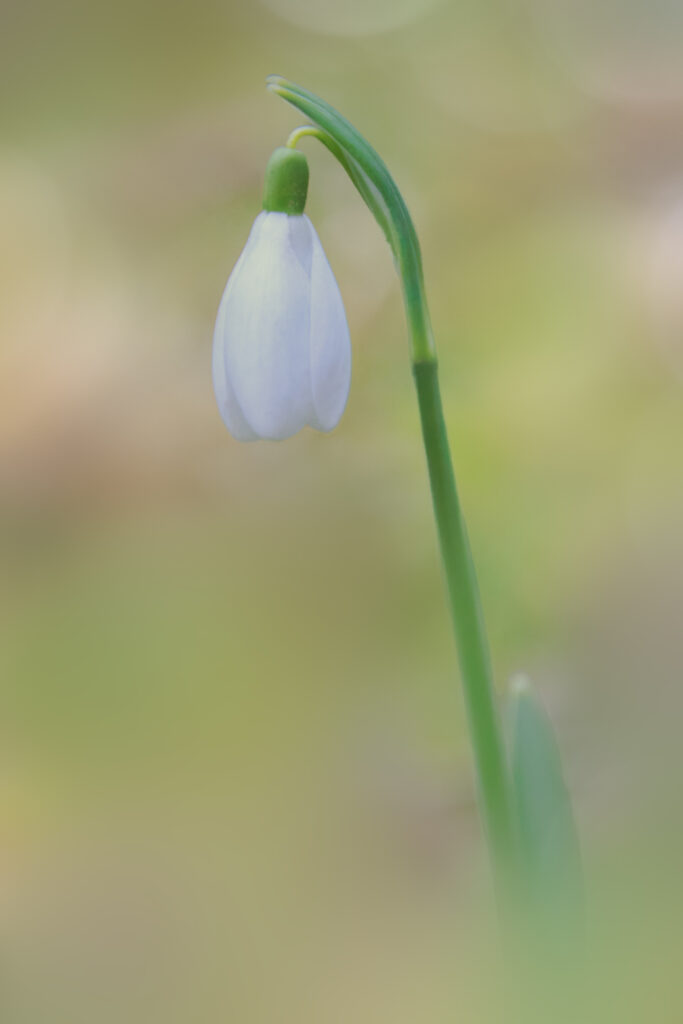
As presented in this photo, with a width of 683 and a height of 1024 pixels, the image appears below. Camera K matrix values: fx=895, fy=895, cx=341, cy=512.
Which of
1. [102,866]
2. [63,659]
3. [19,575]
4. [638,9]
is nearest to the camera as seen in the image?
[102,866]

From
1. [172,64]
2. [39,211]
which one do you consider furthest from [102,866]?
[172,64]

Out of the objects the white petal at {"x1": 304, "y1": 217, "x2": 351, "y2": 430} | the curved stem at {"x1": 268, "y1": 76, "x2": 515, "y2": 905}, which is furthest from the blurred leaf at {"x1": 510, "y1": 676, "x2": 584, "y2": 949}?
the white petal at {"x1": 304, "y1": 217, "x2": 351, "y2": 430}

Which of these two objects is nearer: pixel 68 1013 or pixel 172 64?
pixel 68 1013

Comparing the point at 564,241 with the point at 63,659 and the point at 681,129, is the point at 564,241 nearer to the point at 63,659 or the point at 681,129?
the point at 681,129

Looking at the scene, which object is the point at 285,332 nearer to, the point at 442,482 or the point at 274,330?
the point at 274,330

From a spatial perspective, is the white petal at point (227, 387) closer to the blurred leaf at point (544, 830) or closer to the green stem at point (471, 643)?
the green stem at point (471, 643)

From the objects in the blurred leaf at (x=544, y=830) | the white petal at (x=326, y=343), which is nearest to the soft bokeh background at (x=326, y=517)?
the blurred leaf at (x=544, y=830)
